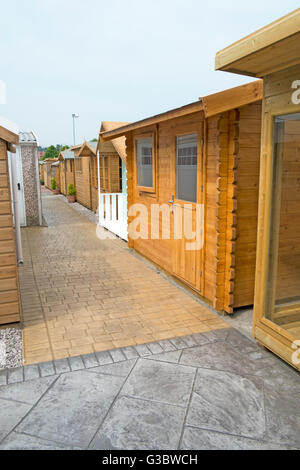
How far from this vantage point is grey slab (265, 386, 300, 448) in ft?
8.66

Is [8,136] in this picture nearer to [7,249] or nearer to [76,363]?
[7,249]

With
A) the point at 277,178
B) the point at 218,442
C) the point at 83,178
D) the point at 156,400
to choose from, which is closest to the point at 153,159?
the point at 277,178

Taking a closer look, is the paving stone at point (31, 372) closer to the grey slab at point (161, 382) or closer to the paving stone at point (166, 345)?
the grey slab at point (161, 382)

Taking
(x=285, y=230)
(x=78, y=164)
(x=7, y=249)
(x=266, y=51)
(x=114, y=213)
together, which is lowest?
(x=114, y=213)

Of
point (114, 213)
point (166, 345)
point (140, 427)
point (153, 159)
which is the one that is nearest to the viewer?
point (140, 427)

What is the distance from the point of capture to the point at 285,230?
14.4ft

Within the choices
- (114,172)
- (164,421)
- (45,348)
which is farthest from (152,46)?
(164,421)

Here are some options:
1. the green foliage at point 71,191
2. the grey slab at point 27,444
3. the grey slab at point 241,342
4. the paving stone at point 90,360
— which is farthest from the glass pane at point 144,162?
the green foliage at point 71,191

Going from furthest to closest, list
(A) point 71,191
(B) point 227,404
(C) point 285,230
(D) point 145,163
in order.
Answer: (A) point 71,191, (D) point 145,163, (C) point 285,230, (B) point 227,404

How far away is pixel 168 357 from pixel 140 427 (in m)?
1.08

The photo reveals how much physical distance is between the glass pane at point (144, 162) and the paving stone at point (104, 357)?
400cm

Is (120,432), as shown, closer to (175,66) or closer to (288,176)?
(288,176)

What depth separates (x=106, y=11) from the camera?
7797 mm

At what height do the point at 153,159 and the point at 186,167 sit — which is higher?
the point at 153,159
